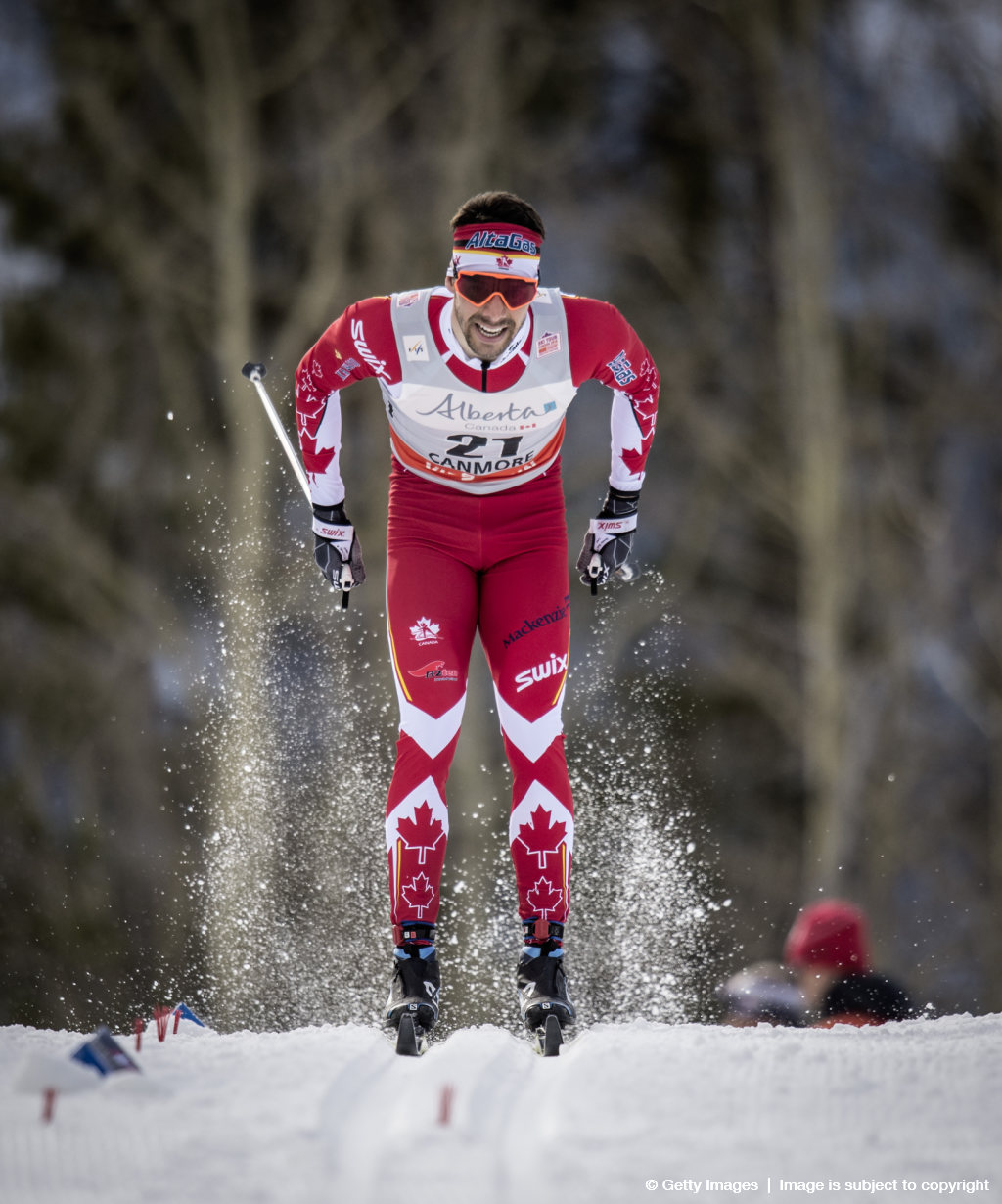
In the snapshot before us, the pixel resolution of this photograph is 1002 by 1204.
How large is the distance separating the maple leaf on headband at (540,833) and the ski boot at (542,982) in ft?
0.62

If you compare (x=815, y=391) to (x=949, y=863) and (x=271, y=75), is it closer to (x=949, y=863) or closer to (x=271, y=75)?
(x=949, y=863)

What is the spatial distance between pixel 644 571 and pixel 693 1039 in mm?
10441

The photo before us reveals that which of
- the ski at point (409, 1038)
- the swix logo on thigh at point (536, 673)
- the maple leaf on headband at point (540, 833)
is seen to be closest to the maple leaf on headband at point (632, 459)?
the swix logo on thigh at point (536, 673)

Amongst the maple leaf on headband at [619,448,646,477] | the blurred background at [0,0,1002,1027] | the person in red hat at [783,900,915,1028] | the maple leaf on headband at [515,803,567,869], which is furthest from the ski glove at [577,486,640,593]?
the blurred background at [0,0,1002,1027]

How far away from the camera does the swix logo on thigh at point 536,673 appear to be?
3.35 metres

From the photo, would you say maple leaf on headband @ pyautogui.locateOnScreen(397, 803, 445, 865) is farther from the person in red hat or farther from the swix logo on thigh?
the person in red hat

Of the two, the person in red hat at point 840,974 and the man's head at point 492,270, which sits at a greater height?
the man's head at point 492,270

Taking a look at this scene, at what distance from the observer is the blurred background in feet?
42.7

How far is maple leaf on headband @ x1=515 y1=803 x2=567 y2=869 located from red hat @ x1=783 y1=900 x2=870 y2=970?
232cm

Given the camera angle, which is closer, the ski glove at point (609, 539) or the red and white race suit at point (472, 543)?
the red and white race suit at point (472, 543)

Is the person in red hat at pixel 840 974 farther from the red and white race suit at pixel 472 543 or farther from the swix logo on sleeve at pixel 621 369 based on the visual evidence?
the swix logo on sleeve at pixel 621 369

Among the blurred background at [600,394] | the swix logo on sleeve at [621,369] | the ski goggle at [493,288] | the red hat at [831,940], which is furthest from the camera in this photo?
the blurred background at [600,394]
